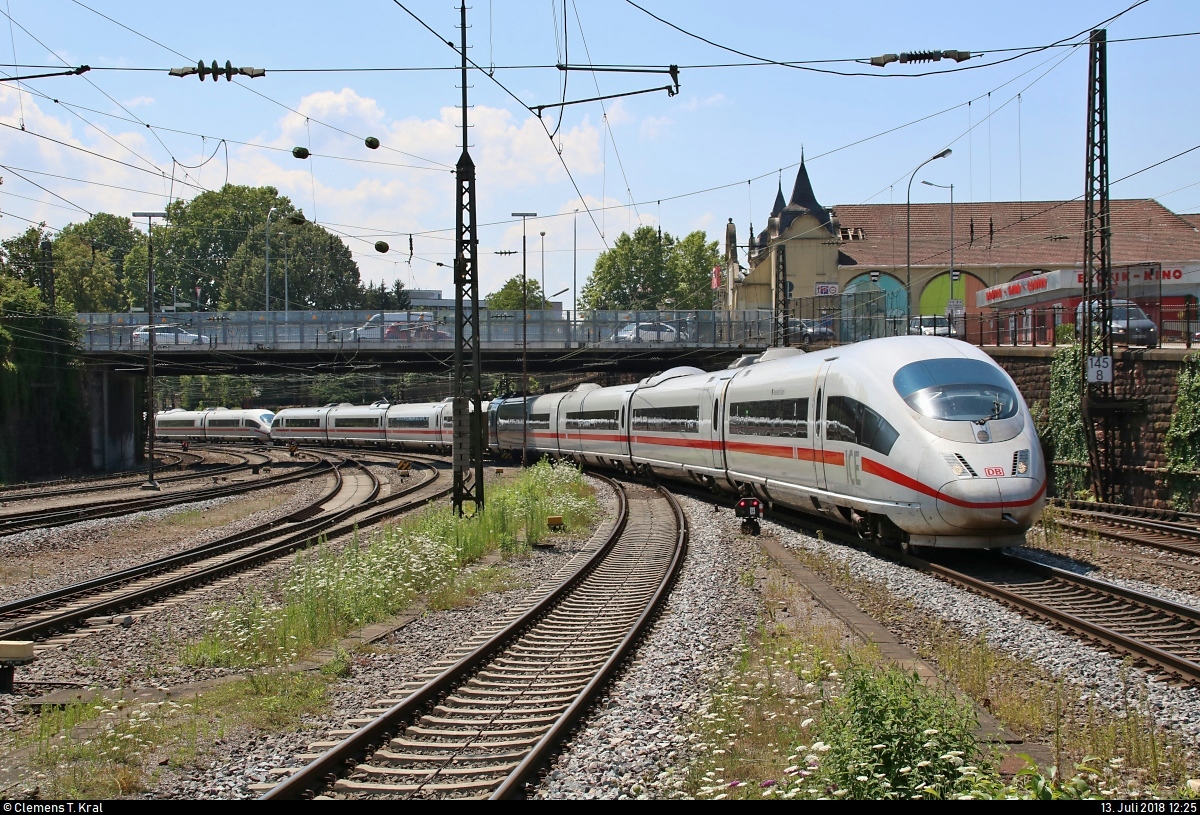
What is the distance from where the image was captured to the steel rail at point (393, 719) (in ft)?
19.7

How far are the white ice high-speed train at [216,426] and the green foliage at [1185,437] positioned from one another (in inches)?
2489

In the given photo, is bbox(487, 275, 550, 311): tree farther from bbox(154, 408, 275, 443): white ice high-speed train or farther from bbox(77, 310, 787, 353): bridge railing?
bbox(77, 310, 787, 353): bridge railing

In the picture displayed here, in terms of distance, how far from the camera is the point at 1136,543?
15.8 meters

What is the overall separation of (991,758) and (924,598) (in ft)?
19.2

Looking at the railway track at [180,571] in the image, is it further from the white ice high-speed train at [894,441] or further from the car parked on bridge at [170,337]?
the car parked on bridge at [170,337]

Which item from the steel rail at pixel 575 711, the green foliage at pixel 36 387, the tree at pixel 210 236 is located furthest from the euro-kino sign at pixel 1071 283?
the tree at pixel 210 236

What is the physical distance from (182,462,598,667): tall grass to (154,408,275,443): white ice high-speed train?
2268 inches

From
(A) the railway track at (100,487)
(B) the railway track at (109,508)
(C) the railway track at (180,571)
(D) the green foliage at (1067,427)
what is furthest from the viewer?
(A) the railway track at (100,487)

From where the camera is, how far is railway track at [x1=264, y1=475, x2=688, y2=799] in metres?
6.22

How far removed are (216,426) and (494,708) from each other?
78.0m

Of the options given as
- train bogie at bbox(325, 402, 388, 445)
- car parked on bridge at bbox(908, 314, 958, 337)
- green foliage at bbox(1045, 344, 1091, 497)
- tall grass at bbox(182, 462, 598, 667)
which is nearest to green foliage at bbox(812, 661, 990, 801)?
tall grass at bbox(182, 462, 598, 667)

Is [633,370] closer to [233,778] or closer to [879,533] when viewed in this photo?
[879,533]

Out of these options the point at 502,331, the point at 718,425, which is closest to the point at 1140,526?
the point at 718,425

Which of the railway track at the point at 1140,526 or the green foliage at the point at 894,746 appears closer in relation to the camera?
the green foliage at the point at 894,746
